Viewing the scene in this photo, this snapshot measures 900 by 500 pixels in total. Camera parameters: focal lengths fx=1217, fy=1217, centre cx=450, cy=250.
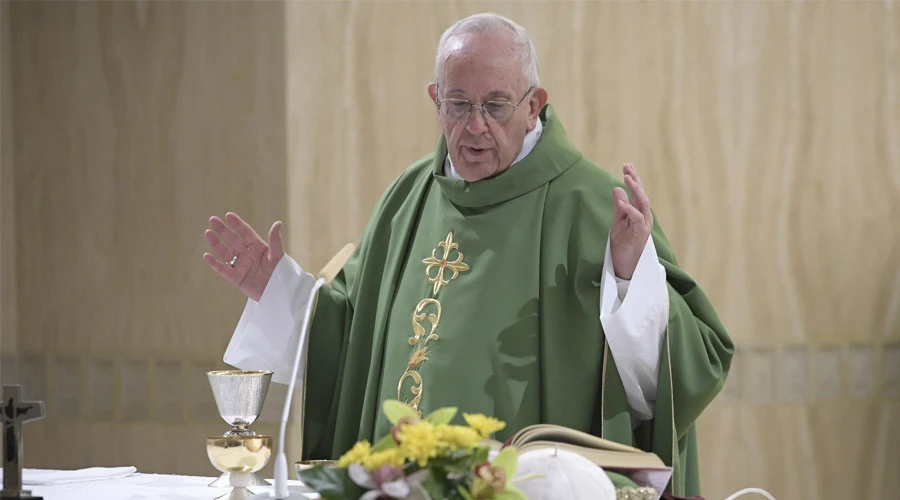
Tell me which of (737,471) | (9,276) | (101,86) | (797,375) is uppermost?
(101,86)

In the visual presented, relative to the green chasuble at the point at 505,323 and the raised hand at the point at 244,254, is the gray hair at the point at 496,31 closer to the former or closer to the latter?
the green chasuble at the point at 505,323

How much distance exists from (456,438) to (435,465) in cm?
6

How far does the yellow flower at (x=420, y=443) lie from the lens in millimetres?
1708

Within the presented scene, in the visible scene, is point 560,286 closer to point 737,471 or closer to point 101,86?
point 737,471

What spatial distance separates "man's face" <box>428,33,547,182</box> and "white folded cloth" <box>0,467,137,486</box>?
1.20 m

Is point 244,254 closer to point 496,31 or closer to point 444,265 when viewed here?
point 444,265

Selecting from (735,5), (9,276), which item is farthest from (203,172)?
(735,5)

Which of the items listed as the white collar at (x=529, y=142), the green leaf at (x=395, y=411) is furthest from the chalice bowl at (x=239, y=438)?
the white collar at (x=529, y=142)

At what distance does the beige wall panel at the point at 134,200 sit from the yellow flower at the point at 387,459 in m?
4.23

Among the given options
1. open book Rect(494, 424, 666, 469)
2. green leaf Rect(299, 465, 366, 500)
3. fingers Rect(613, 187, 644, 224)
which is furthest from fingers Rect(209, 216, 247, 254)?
green leaf Rect(299, 465, 366, 500)

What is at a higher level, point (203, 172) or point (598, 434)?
point (203, 172)

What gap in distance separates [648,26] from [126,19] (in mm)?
2582

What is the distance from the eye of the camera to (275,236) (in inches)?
133

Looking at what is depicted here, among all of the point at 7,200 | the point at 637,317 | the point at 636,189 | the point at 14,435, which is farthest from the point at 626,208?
the point at 7,200
